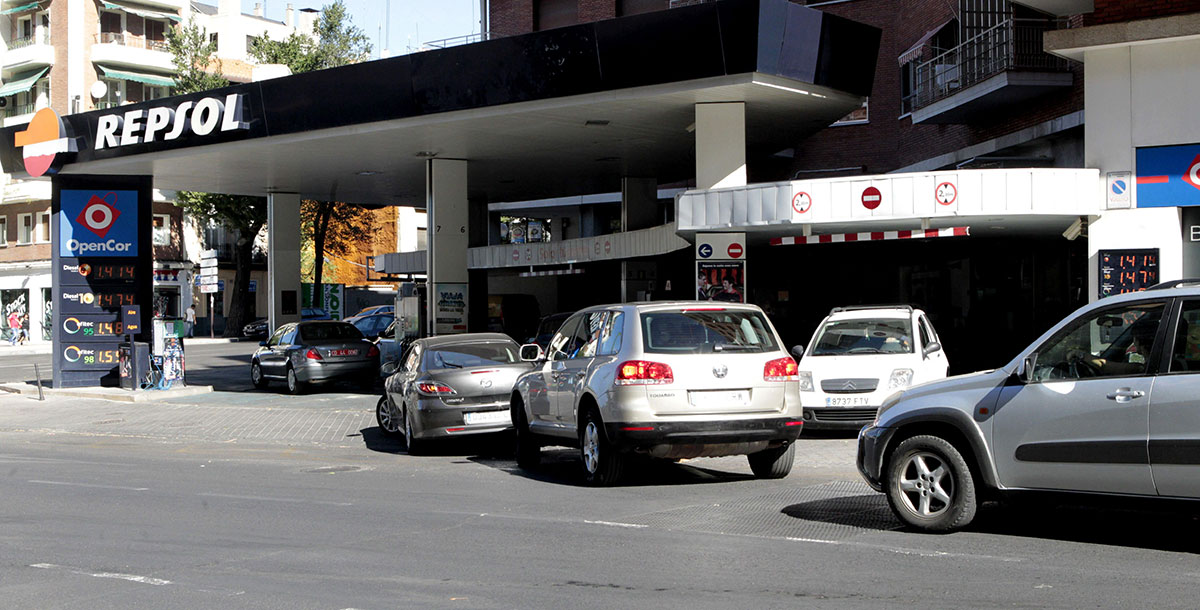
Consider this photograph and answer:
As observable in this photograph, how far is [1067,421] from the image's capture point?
736 centimetres

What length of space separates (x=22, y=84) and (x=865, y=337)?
57318 millimetres

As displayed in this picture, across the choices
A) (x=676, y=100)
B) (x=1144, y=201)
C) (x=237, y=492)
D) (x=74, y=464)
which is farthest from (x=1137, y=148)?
(x=74, y=464)

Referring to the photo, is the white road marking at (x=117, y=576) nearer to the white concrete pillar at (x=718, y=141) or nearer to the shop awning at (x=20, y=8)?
the white concrete pillar at (x=718, y=141)

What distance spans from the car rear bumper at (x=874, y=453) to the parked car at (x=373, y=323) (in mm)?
32141

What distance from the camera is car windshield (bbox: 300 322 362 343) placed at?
82.4 feet

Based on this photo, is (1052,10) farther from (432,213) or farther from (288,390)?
(288,390)

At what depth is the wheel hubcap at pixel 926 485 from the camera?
26.4ft

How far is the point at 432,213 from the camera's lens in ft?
81.2

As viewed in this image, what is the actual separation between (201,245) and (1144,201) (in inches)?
2242

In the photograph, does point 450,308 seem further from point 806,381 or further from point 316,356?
point 806,381

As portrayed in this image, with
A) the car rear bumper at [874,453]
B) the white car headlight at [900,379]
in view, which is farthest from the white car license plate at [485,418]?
the car rear bumper at [874,453]

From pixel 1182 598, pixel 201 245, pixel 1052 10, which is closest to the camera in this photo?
pixel 1182 598

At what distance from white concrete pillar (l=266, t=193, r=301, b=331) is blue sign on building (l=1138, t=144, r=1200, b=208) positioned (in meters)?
22.2

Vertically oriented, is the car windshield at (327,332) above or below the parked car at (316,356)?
above
